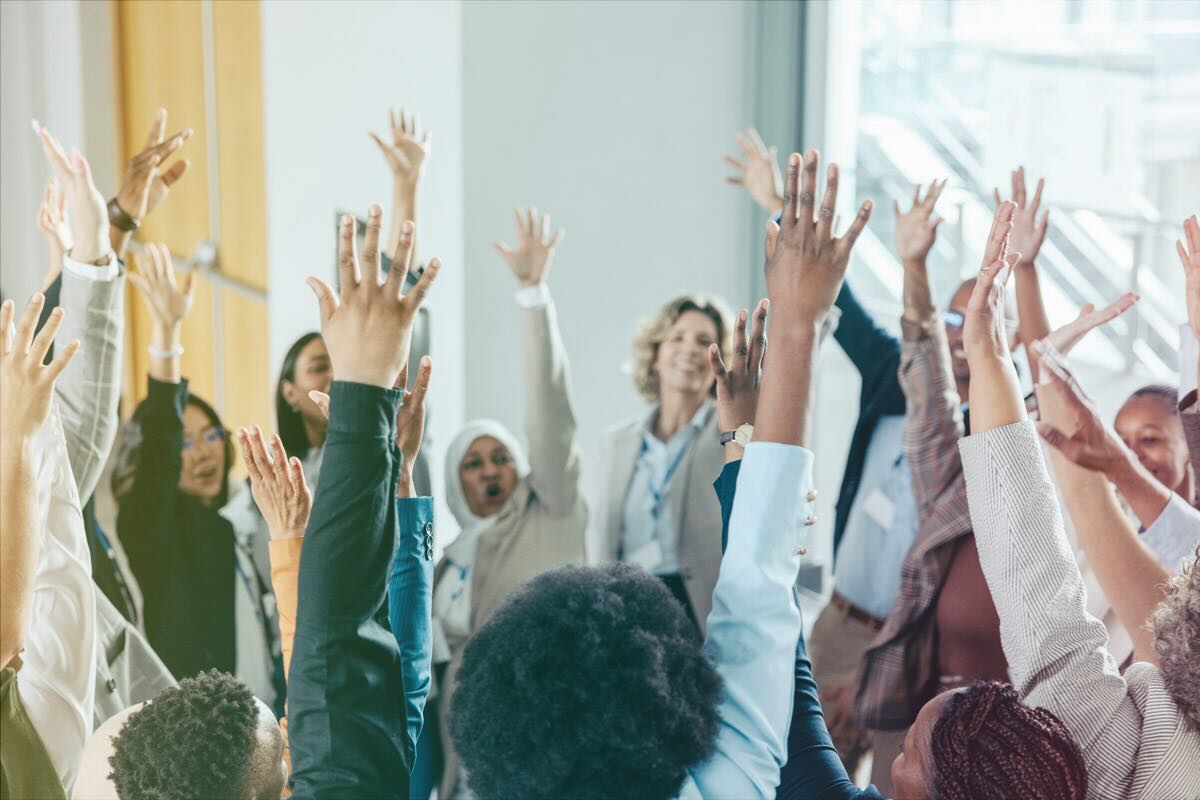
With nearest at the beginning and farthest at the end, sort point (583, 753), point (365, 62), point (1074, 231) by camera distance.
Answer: point (583, 753)
point (365, 62)
point (1074, 231)

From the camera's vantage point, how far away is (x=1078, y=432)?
1.36 m

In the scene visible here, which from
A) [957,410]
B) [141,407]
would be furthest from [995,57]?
[141,407]

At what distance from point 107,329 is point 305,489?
501mm

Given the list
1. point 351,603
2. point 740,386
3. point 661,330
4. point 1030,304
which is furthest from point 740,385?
point 661,330

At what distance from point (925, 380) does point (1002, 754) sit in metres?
1.02

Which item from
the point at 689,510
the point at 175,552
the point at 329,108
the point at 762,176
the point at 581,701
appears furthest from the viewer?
the point at 689,510

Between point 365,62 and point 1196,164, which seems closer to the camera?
point 365,62

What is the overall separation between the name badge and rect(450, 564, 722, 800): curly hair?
1.36 meters

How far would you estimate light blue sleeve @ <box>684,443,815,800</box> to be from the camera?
100 cm

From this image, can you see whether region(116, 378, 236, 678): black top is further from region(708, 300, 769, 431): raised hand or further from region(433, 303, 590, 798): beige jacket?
region(708, 300, 769, 431): raised hand

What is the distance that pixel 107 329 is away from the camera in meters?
1.55

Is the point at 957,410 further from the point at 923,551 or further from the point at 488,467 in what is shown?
the point at 488,467

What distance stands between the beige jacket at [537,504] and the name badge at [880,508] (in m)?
0.61

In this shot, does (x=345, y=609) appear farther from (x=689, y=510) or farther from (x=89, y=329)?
(x=689, y=510)
